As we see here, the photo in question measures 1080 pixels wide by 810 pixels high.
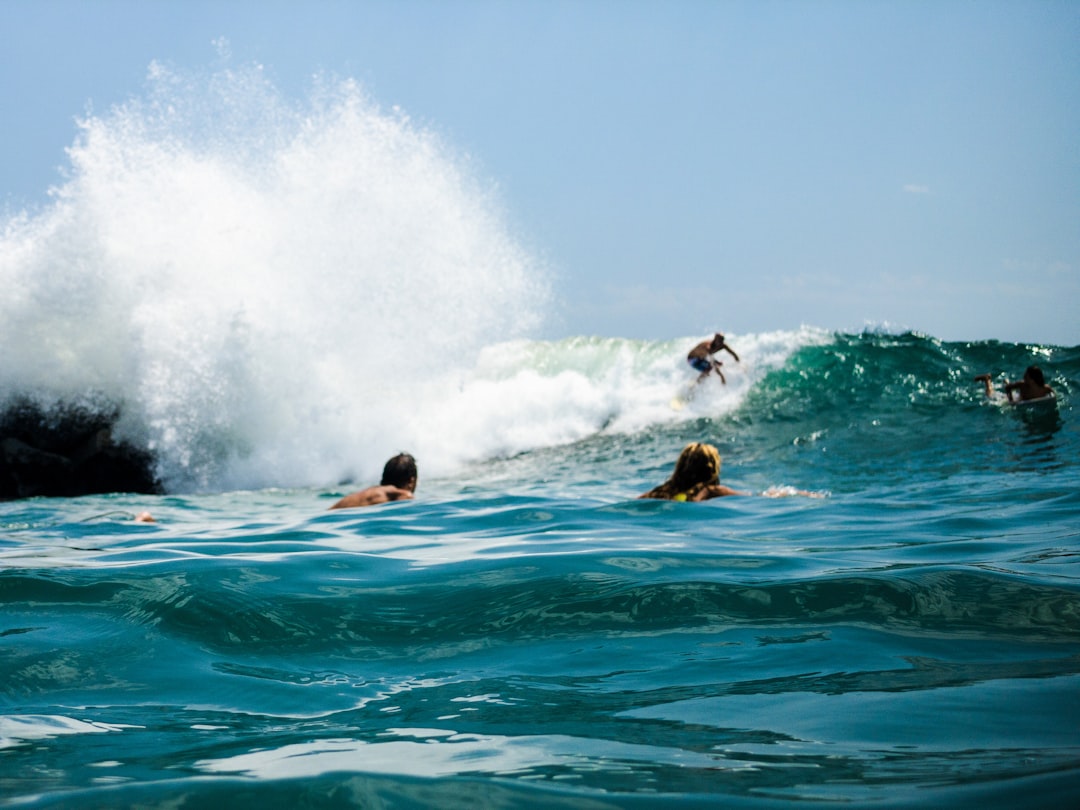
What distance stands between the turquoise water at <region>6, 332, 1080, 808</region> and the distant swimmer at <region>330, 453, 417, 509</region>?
38.3 inches

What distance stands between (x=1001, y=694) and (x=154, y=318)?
50.7ft

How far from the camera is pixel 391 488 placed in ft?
27.6

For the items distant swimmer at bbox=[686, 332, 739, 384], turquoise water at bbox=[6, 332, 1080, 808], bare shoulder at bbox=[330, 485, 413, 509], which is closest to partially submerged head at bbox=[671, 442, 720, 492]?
turquoise water at bbox=[6, 332, 1080, 808]

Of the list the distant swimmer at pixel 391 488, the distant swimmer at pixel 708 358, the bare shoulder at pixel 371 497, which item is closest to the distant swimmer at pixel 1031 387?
the distant swimmer at pixel 708 358

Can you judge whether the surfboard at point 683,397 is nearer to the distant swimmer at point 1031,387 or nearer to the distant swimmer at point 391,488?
the distant swimmer at point 1031,387

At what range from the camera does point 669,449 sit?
1395 cm

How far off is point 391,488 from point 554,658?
5.69 meters

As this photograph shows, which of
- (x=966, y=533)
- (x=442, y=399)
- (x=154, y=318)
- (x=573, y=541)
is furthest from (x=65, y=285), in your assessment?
(x=966, y=533)

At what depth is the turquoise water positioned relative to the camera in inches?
72.5

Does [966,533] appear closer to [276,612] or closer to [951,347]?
[276,612]

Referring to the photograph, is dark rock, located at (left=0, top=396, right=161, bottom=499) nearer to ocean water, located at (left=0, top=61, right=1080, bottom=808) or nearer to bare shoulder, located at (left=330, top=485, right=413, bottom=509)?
ocean water, located at (left=0, top=61, right=1080, bottom=808)

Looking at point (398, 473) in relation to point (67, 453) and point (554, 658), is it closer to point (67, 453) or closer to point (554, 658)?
point (554, 658)

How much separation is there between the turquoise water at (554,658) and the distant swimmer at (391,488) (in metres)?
0.97

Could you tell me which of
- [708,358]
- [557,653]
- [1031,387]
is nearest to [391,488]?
[557,653]
